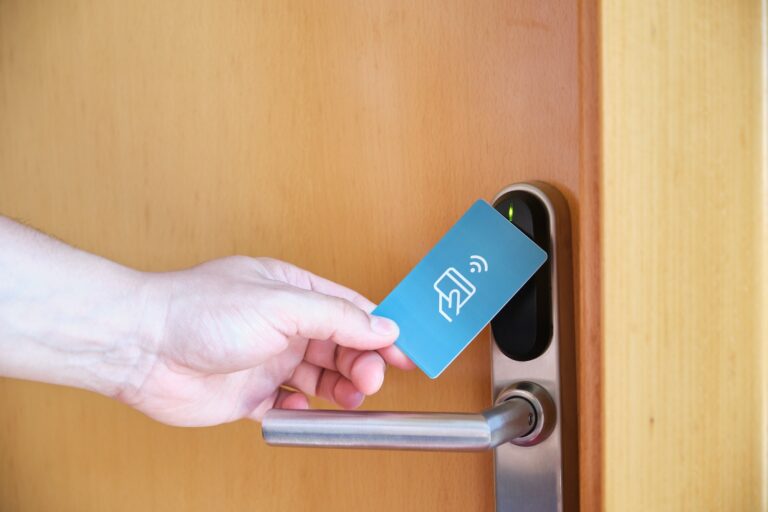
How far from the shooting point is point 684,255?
42 centimetres

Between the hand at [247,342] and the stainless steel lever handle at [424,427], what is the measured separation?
56 mm

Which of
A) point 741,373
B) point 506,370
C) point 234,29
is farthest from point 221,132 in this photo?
point 741,373

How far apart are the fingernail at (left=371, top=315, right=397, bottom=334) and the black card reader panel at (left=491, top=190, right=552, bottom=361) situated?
2.6 inches

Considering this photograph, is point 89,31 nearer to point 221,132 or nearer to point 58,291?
point 221,132

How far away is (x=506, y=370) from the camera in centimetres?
43

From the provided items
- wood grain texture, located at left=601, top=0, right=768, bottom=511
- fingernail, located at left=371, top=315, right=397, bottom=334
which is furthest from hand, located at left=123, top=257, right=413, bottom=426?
wood grain texture, located at left=601, top=0, right=768, bottom=511

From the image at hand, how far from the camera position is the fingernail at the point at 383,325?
427 millimetres

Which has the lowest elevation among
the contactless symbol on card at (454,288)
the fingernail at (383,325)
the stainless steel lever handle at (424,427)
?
the stainless steel lever handle at (424,427)

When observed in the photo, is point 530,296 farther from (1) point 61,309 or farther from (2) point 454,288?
(1) point 61,309

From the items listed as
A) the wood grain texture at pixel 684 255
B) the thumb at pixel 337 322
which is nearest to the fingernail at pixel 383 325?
the thumb at pixel 337 322

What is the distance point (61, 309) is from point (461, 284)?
10.2 inches

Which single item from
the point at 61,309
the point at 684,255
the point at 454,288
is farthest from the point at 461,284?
the point at 61,309

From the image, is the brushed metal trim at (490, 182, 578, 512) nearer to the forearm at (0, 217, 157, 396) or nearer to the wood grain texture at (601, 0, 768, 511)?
the wood grain texture at (601, 0, 768, 511)

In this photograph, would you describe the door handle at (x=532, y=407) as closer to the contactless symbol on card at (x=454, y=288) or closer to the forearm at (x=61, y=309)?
the contactless symbol on card at (x=454, y=288)
